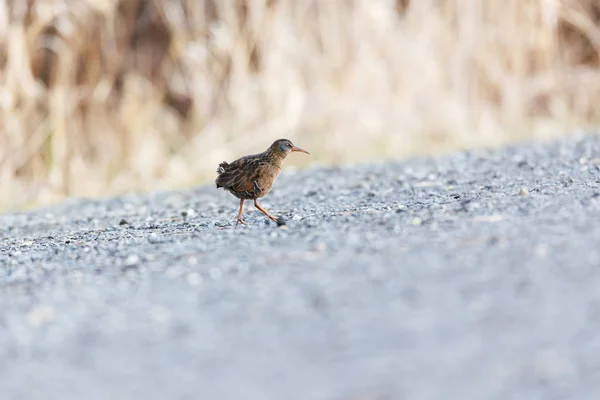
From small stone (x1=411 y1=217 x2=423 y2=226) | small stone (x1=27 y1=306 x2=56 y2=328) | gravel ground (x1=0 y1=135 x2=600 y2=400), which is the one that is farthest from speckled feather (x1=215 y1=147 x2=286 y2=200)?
small stone (x1=27 y1=306 x2=56 y2=328)

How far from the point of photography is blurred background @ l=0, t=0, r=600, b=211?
7430 mm

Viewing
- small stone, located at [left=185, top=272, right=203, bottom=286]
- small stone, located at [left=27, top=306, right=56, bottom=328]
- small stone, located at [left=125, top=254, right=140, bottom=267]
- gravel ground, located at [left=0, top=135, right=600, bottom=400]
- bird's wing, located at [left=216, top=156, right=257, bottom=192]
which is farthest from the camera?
bird's wing, located at [left=216, top=156, right=257, bottom=192]

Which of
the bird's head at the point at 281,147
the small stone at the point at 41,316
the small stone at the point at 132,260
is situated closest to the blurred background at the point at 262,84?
the bird's head at the point at 281,147

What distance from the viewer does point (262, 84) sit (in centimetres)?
799

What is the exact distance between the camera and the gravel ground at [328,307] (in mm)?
2385

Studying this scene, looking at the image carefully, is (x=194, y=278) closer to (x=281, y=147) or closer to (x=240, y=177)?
(x=240, y=177)

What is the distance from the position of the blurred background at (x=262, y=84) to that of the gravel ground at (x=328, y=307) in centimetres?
296

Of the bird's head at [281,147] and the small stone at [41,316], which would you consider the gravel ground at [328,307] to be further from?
the bird's head at [281,147]

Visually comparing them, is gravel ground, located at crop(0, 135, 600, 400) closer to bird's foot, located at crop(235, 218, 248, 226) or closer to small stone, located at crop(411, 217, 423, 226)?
small stone, located at crop(411, 217, 423, 226)

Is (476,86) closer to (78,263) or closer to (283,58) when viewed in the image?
(283,58)

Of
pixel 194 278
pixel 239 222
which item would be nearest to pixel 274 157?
pixel 239 222

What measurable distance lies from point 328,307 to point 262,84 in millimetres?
5285

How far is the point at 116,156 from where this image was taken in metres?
7.70

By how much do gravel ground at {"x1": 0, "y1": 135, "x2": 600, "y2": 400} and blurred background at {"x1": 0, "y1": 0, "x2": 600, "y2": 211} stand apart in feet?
9.70
